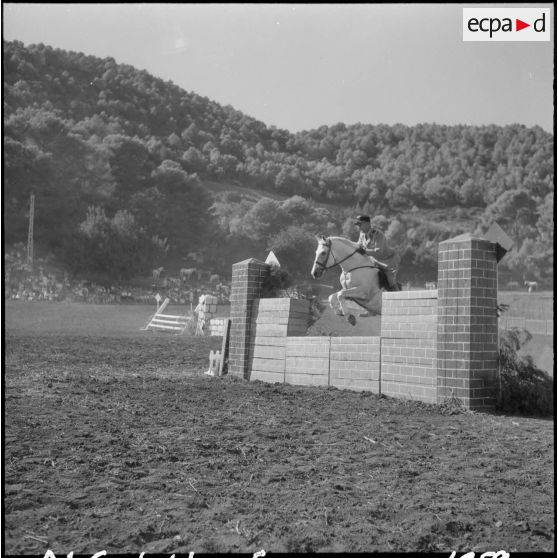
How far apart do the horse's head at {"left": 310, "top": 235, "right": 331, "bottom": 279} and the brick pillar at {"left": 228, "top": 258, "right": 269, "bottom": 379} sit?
0.68 meters

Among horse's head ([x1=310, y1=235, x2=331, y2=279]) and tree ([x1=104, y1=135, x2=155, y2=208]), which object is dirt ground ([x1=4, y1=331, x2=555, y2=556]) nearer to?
horse's head ([x1=310, y1=235, x2=331, y2=279])

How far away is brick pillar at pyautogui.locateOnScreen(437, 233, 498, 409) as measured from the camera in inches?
175

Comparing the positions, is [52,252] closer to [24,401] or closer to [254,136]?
[254,136]

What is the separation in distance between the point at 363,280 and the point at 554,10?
401cm

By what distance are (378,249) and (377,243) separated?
0.36 feet

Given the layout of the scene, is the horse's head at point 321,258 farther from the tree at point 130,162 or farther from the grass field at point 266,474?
the tree at point 130,162

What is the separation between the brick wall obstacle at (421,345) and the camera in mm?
4484

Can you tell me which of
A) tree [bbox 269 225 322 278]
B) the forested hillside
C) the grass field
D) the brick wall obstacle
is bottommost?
the grass field

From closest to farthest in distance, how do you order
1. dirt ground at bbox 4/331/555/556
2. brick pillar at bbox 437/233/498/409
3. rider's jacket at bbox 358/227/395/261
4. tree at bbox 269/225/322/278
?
dirt ground at bbox 4/331/555/556 → brick pillar at bbox 437/233/498/409 → rider's jacket at bbox 358/227/395/261 → tree at bbox 269/225/322/278

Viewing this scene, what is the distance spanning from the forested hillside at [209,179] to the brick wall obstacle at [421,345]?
14.7m

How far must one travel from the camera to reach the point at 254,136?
1141 inches

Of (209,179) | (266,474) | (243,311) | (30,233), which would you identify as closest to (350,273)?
(243,311)

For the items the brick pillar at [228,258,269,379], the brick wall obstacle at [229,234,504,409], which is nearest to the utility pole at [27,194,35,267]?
the brick pillar at [228,258,269,379]

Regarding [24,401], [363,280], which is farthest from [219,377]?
[24,401]
